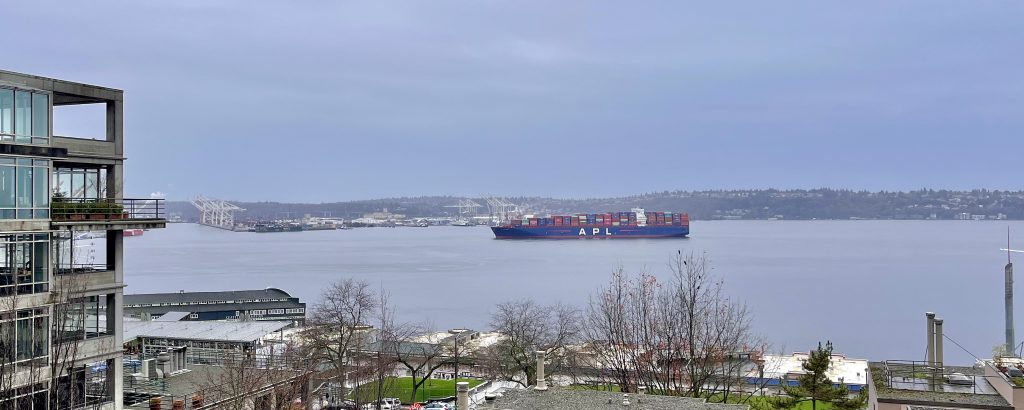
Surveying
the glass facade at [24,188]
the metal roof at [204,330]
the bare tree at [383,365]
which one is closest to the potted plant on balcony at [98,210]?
the glass facade at [24,188]

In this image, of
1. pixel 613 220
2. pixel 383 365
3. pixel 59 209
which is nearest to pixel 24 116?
pixel 59 209

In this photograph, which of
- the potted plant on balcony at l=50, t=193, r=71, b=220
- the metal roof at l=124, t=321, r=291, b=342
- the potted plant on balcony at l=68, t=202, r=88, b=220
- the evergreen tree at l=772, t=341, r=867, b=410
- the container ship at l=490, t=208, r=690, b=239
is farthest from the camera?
the container ship at l=490, t=208, r=690, b=239

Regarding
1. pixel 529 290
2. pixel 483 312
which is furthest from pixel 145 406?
pixel 529 290

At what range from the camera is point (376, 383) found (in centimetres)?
2497

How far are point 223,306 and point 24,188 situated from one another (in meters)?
37.8

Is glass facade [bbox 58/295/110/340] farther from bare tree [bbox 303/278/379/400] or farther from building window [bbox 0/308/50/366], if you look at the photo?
bare tree [bbox 303/278/379/400]

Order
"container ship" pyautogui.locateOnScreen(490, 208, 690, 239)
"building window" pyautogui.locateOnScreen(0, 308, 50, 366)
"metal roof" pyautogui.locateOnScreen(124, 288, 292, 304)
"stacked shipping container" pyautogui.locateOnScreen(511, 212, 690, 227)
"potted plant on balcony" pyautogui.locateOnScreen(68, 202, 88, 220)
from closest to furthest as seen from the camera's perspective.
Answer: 1. "building window" pyautogui.locateOnScreen(0, 308, 50, 366)
2. "potted plant on balcony" pyautogui.locateOnScreen(68, 202, 88, 220)
3. "metal roof" pyautogui.locateOnScreen(124, 288, 292, 304)
4. "container ship" pyautogui.locateOnScreen(490, 208, 690, 239)
5. "stacked shipping container" pyautogui.locateOnScreen(511, 212, 690, 227)

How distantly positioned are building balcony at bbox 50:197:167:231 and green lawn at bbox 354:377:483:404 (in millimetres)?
11587

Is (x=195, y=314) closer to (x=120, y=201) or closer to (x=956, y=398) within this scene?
(x=120, y=201)

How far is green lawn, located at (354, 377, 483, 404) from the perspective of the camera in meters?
24.3

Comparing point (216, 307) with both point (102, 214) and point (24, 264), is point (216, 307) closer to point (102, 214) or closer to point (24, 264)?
point (102, 214)

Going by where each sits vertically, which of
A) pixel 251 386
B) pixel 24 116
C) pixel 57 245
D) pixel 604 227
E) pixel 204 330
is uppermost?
pixel 24 116

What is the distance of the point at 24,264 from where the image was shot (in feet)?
37.0

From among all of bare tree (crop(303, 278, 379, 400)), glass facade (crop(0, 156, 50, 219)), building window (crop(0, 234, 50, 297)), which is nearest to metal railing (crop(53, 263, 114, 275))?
building window (crop(0, 234, 50, 297))
